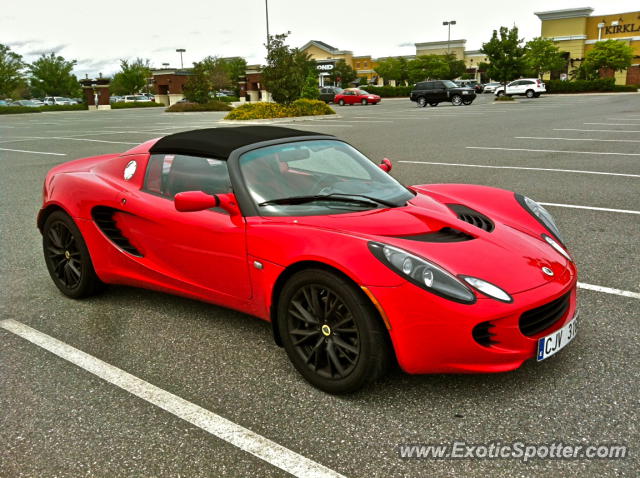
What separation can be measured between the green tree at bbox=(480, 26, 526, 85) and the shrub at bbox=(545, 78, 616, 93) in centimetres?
1532

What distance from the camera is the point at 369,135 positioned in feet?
58.9

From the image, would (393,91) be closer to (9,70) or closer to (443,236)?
(9,70)

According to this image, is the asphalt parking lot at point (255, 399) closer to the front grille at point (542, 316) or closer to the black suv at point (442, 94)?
the front grille at point (542, 316)

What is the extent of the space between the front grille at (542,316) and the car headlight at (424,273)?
0.33 metres

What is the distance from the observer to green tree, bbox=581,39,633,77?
54812 mm

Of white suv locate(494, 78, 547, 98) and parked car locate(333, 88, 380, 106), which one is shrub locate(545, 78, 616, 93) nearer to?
white suv locate(494, 78, 547, 98)

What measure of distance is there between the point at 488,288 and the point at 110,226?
2.65 metres

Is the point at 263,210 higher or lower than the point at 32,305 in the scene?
higher

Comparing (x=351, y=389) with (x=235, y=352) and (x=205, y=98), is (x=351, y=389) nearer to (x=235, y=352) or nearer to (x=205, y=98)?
(x=235, y=352)

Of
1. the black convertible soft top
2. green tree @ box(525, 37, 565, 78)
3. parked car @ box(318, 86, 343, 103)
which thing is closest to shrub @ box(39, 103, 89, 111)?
parked car @ box(318, 86, 343, 103)

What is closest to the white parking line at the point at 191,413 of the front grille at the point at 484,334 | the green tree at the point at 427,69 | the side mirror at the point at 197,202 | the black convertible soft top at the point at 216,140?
the front grille at the point at 484,334

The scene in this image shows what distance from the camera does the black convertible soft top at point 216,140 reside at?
357 cm

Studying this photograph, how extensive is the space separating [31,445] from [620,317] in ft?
11.5

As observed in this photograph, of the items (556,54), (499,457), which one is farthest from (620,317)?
(556,54)
